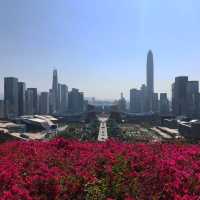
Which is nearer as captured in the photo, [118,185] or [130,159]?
[118,185]

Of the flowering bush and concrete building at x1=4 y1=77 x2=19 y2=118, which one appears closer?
the flowering bush

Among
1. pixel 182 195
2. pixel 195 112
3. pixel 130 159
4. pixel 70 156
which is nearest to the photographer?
pixel 182 195

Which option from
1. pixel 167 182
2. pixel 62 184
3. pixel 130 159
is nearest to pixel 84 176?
pixel 62 184

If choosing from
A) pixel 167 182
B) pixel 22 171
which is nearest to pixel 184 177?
pixel 167 182

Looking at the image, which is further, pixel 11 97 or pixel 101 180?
pixel 11 97

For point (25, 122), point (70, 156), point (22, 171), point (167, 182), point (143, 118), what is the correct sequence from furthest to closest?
point (143, 118)
point (25, 122)
point (70, 156)
point (22, 171)
point (167, 182)

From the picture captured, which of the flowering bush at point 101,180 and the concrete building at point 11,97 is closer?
the flowering bush at point 101,180

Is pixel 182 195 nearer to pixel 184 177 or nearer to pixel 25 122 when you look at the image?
pixel 184 177

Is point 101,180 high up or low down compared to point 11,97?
down
